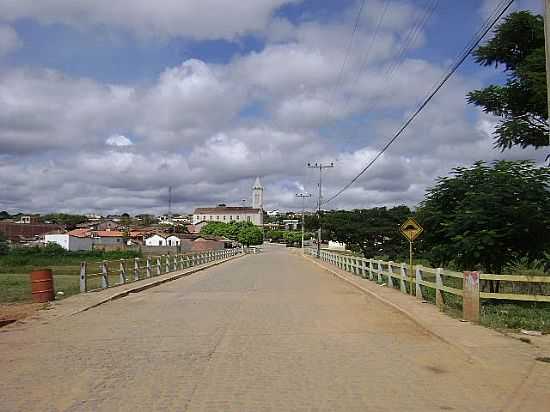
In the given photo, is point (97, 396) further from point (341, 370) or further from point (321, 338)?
point (321, 338)

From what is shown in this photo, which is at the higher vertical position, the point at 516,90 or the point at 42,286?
the point at 516,90

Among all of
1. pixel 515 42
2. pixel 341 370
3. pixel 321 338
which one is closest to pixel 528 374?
pixel 341 370

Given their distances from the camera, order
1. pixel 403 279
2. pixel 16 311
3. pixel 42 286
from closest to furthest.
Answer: pixel 16 311 → pixel 42 286 → pixel 403 279

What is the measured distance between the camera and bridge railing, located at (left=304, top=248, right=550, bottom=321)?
43.2ft

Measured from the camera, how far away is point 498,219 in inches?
821

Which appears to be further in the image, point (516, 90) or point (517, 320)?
point (516, 90)

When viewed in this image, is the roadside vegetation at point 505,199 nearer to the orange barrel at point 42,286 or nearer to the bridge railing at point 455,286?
the bridge railing at point 455,286

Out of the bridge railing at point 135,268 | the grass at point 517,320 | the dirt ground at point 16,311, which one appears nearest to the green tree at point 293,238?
the bridge railing at point 135,268

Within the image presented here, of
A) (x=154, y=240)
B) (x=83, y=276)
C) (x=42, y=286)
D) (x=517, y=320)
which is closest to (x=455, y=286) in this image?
(x=517, y=320)

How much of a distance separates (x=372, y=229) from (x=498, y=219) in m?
55.9

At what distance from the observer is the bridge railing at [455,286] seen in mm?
13164

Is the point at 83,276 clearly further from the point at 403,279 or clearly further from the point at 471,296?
the point at 471,296

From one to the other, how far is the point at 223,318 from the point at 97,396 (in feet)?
25.1

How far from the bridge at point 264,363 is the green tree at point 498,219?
5.84 metres
